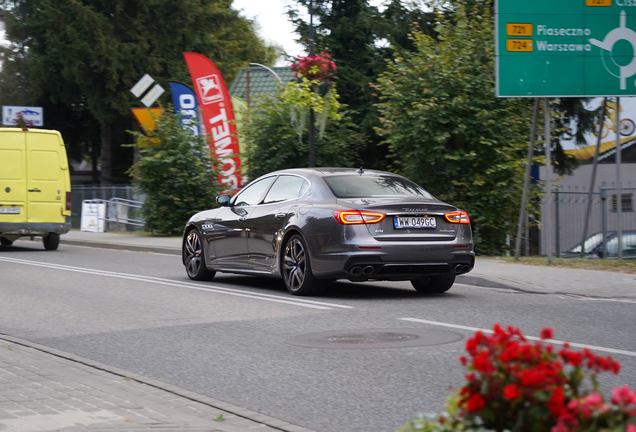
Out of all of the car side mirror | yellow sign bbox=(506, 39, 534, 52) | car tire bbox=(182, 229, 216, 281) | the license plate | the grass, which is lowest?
the grass

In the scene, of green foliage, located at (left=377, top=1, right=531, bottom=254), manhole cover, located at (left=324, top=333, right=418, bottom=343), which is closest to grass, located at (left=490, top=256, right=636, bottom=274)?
green foliage, located at (left=377, top=1, right=531, bottom=254)

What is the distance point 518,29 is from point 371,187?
20.1ft

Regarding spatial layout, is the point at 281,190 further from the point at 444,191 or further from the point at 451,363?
the point at 444,191

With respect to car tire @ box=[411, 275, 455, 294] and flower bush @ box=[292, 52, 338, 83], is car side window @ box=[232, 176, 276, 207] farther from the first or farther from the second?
flower bush @ box=[292, 52, 338, 83]

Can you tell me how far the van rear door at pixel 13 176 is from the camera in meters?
20.4

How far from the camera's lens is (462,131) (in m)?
17.9

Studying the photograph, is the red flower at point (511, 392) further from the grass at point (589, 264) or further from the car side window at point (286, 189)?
the grass at point (589, 264)

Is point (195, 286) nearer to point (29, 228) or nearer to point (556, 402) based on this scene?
point (29, 228)

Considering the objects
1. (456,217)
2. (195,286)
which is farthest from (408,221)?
(195,286)

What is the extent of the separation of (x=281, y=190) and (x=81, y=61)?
33.0m

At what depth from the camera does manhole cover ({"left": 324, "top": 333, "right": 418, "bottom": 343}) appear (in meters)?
7.63

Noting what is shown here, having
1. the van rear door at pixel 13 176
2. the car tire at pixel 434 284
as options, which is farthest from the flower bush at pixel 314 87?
the car tire at pixel 434 284

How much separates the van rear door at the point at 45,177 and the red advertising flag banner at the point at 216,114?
5.97 m

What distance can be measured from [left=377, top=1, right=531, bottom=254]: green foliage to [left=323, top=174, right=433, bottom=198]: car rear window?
6642 millimetres
